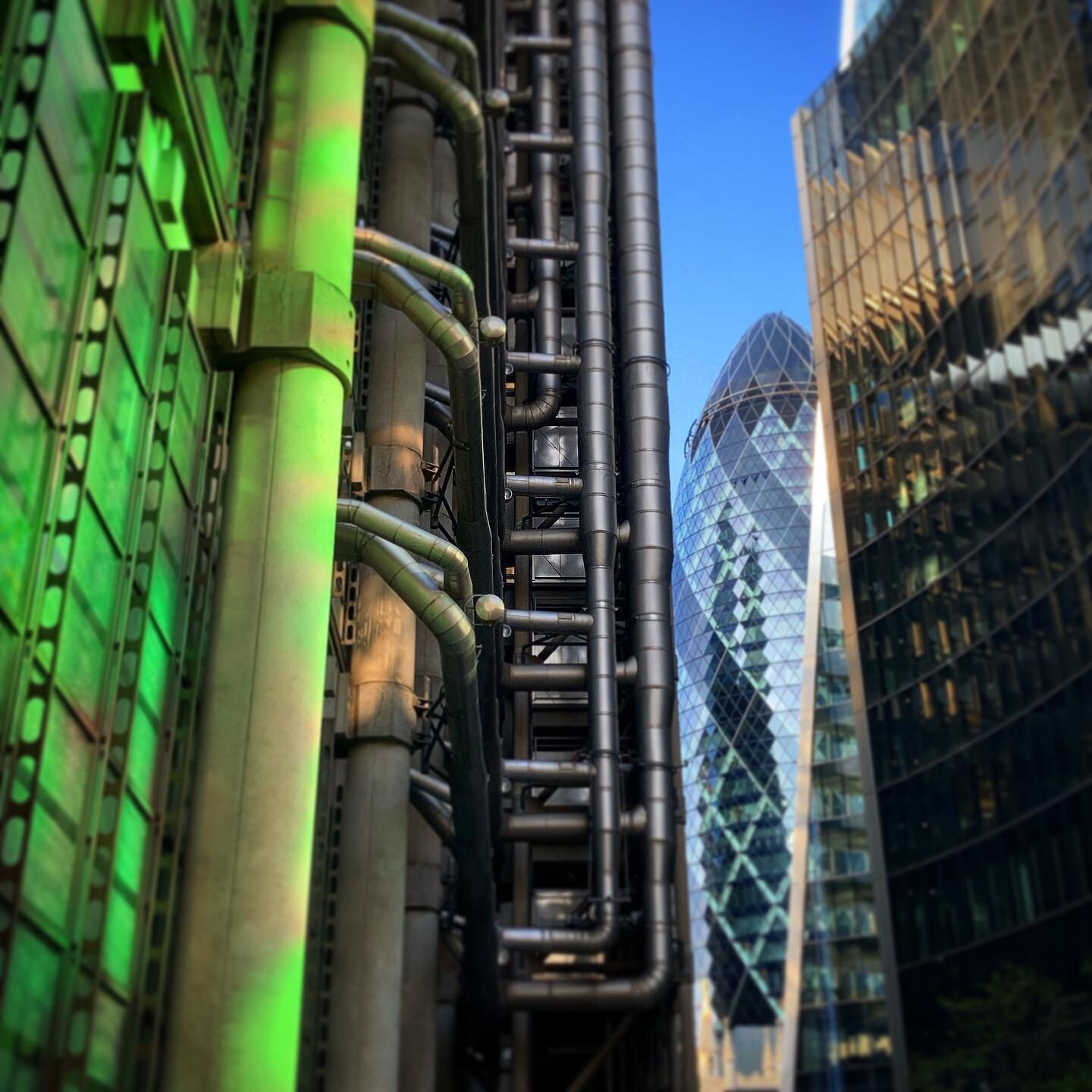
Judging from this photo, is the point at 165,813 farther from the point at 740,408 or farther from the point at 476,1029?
the point at 740,408

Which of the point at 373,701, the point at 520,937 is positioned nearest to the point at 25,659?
the point at 373,701

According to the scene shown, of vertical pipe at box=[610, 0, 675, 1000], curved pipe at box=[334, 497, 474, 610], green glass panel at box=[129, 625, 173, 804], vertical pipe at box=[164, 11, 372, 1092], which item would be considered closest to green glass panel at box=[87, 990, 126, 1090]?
vertical pipe at box=[164, 11, 372, 1092]

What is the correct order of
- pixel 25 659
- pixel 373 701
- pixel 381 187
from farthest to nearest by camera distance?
1. pixel 381 187
2. pixel 373 701
3. pixel 25 659

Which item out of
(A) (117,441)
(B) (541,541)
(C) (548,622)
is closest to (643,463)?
(B) (541,541)

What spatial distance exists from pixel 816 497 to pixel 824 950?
35.4 meters

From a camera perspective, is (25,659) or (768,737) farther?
(768,737)

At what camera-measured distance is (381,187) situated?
26172 mm

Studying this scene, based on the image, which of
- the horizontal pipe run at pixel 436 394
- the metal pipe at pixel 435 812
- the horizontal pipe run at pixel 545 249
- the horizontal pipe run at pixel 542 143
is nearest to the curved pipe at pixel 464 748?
the metal pipe at pixel 435 812

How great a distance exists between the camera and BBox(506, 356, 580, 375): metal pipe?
114 feet

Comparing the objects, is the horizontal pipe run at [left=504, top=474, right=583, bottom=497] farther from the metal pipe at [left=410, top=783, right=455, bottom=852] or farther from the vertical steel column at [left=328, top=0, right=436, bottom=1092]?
the metal pipe at [left=410, top=783, right=455, bottom=852]

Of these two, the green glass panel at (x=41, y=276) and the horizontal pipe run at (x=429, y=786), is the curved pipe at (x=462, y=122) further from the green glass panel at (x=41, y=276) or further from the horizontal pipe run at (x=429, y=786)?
the green glass panel at (x=41, y=276)

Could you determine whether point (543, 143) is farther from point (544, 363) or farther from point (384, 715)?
point (384, 715)

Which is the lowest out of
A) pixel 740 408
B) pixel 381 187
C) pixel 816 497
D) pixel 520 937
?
pixel 520 937

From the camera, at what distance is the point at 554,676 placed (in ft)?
107
